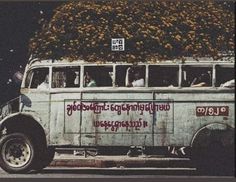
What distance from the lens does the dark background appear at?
13.9 meters

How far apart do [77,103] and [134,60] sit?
127 cm

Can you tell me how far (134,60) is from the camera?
13.8 m

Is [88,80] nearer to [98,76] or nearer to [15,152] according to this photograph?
[98,76]

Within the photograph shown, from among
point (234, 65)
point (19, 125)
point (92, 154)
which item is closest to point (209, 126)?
point (234, 65)

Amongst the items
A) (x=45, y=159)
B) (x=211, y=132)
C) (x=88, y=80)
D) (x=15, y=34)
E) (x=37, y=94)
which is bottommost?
(x=45, y=159)

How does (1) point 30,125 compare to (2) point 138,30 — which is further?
(1) point 30,125

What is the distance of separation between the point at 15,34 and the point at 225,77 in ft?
12.6

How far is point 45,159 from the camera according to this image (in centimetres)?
1407

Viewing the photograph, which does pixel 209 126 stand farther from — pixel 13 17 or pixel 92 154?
pixel 13 17

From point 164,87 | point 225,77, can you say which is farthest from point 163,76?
point 225,77

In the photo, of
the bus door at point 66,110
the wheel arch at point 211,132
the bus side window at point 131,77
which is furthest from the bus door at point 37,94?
the wheel arch at point 211,132

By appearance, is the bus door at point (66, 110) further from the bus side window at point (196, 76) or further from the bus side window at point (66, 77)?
the bus side window at point (196, 76)

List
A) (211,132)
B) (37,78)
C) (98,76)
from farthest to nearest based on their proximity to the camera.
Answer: (37,78) < (98,76) < (211,132)

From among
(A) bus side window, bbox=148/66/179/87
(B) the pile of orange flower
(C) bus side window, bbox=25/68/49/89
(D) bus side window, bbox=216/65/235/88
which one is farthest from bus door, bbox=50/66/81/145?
(D) bus side window, bbox=216/65/235/88
